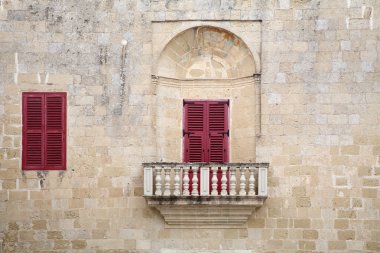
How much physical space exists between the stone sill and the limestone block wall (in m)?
0.21

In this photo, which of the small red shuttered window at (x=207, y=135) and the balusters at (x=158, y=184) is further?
the small red shuttered window at (x=207, y=135)

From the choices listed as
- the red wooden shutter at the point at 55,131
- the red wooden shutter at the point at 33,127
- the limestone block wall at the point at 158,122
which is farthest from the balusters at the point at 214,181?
the red wooden shutter at the point at 33,127

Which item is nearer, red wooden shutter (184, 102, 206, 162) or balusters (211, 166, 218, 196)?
balusters (211, 166, 218, 196)

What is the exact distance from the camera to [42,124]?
19984 mm

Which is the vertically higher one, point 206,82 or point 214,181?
point 206,82

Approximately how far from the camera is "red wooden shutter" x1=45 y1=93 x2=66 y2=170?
1989 cm

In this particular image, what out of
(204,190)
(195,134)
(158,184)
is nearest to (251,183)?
(204,190)

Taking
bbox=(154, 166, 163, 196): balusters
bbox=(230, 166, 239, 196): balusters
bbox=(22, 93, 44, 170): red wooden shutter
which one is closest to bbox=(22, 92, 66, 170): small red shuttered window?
bbox=(22, 93, 44, 170): red wooden shutter

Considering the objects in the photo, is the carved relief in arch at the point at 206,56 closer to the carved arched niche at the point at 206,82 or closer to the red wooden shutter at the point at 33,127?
the carved arched niche at the point at 206,82

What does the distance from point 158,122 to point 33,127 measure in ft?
8.76

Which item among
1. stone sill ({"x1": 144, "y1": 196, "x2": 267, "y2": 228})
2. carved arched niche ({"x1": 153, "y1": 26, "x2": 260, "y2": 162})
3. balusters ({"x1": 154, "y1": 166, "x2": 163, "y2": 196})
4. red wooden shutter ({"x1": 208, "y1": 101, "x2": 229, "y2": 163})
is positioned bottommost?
stone sill ({"x1": 144, "y1": 196, "x2": 267, "y2": 228})

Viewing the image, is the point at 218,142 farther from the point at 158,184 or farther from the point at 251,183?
the point at 158,184

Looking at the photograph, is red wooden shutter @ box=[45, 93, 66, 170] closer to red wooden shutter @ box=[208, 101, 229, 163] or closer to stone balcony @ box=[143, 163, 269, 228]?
stone balcony @ box=[143, 163, 269, 228]

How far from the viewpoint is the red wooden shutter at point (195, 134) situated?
2027 centimetres
